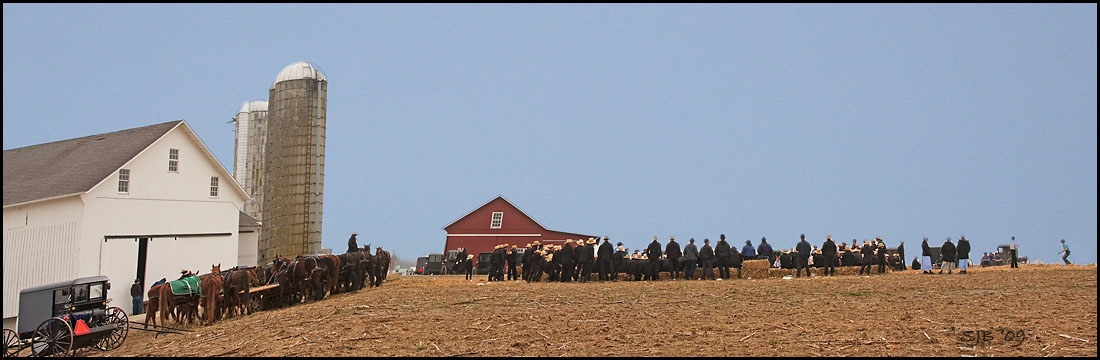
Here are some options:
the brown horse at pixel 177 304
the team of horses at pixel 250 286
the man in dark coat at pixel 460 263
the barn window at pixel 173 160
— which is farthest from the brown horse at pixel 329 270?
the man in dark coat at pixel 460 263

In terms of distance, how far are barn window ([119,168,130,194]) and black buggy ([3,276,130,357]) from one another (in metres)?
8.17

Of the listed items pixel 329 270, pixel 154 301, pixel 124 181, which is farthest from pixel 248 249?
pixel 154 301

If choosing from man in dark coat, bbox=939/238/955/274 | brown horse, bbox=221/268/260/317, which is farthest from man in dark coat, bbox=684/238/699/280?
brown horse, bbox=221/268/260/317

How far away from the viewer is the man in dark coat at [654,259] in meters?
26.7

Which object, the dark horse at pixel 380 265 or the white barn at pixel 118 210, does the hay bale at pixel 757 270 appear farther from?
the white barn at pixel 118 210

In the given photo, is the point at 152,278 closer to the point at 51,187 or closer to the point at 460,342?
the point at 51,187

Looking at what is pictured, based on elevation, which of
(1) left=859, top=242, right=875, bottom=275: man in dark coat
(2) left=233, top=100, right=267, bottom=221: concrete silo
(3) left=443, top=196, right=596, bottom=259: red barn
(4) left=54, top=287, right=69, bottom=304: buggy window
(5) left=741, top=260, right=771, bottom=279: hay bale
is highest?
(2) left=233, top=100, right=267, bottom=221: concrete silo

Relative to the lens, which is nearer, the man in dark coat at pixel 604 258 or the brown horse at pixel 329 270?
the brown horse at pixel 329 270

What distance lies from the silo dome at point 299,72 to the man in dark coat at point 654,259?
49.3 feet

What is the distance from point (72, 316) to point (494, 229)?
3119cm

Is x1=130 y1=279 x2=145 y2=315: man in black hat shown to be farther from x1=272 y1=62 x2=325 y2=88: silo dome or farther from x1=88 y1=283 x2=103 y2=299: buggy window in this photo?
x1=272 y1=62 x2=325 y2=88: silo dome

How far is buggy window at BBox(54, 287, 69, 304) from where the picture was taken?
58.2 ft

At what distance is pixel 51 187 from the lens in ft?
81.1

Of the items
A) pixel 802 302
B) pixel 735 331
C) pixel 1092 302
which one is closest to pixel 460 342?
pixel 735 331
